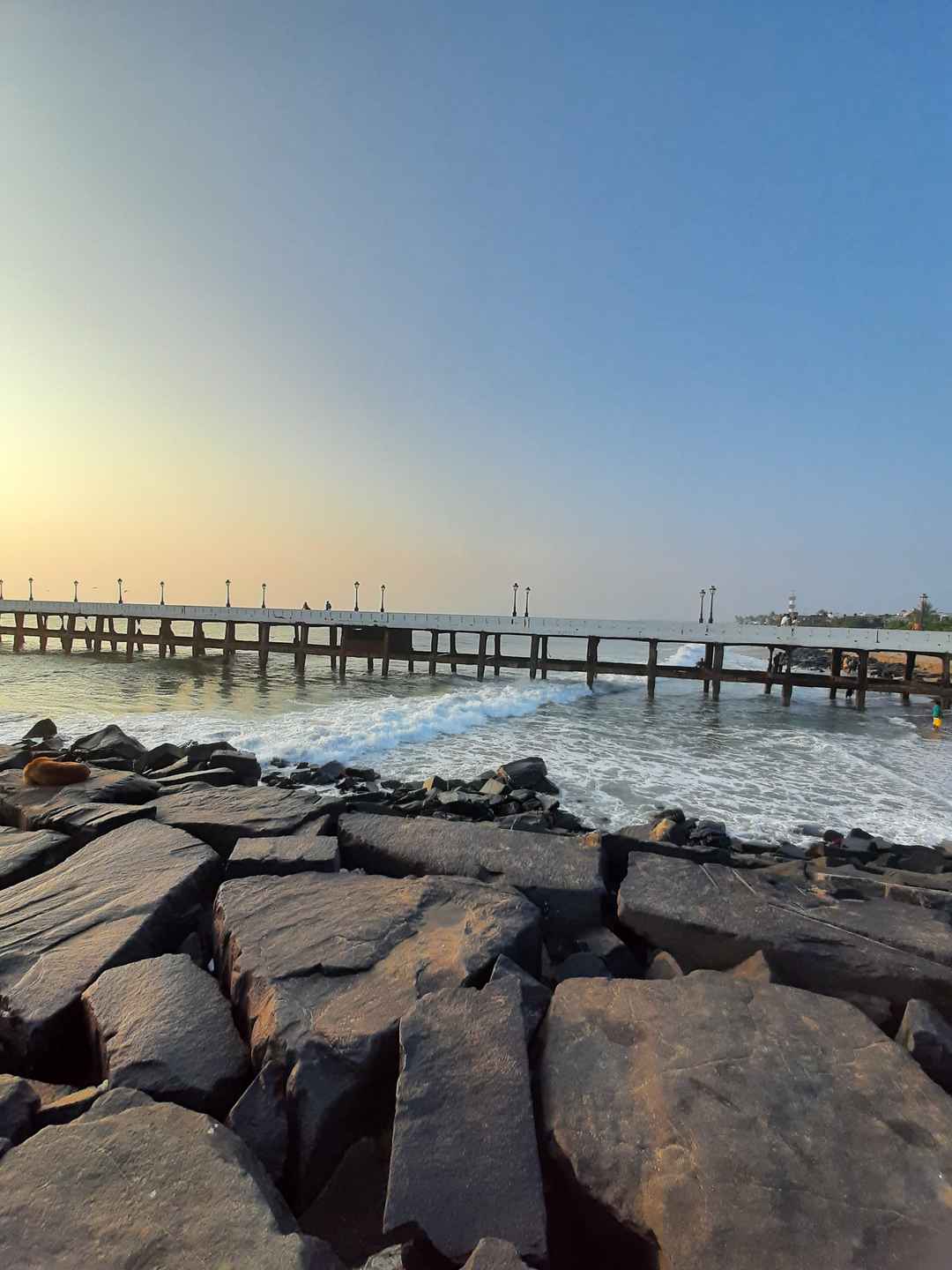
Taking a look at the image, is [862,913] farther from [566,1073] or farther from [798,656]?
[798,656]

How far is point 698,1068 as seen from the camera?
229cm

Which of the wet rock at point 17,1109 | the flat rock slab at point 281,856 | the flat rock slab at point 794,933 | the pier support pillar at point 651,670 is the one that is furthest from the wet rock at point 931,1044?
the pier support pillar at point 651,670

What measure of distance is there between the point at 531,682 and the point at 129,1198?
25.8 m

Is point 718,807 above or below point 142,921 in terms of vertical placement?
below

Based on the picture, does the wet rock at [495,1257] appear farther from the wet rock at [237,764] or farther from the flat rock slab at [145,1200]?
the wet rock at [237,764]

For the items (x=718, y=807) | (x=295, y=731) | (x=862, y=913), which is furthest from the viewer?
(x=295, y=731)

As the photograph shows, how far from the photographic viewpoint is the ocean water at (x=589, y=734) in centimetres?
919

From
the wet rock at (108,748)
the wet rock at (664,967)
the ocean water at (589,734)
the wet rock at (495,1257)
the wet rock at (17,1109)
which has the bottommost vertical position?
the ocean water at (589,734)

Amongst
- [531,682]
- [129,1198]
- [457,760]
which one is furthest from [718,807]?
[531,682]

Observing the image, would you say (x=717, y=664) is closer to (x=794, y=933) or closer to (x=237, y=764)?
(x=237, y=764)

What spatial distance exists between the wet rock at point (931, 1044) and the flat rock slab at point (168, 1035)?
2947 mm

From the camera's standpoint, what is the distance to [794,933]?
11.4 feet

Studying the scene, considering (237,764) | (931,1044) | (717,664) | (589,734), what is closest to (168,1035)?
(931,1044)

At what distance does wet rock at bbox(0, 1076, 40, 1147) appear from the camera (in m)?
2.05
